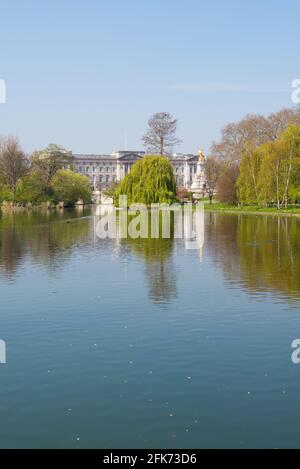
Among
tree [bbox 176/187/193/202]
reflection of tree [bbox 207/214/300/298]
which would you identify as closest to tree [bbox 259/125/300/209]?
reflection of tree [bbox 207/214/300/298]

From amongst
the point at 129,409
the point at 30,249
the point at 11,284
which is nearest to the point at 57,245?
the point at 30,249

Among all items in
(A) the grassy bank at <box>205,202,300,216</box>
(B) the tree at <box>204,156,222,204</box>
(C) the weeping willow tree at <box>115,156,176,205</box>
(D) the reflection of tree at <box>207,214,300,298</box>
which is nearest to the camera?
(D) the reflection of tree at <box>207,214,300,298</box>

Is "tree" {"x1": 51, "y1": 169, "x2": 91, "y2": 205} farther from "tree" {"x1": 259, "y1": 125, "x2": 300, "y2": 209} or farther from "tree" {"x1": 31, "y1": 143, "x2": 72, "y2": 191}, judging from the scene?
"tree" {"x1": 259, "y1": 125, "x2": 300, "y2": 209}

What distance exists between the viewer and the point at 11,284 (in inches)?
856

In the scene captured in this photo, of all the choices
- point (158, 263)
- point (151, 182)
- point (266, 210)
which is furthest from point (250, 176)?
point (158, 263)

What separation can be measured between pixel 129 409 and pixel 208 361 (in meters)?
2.81

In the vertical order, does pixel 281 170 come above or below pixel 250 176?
above

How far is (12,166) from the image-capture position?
101812mm

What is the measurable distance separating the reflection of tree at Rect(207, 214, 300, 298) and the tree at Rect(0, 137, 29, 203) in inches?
2393

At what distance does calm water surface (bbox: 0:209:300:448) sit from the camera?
371 inches

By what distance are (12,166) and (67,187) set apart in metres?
12.0

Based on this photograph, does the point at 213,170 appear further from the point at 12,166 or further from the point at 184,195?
the point at 12,166

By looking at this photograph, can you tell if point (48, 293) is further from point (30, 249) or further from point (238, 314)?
point (30, 249)

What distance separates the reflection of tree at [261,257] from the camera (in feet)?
71.9
